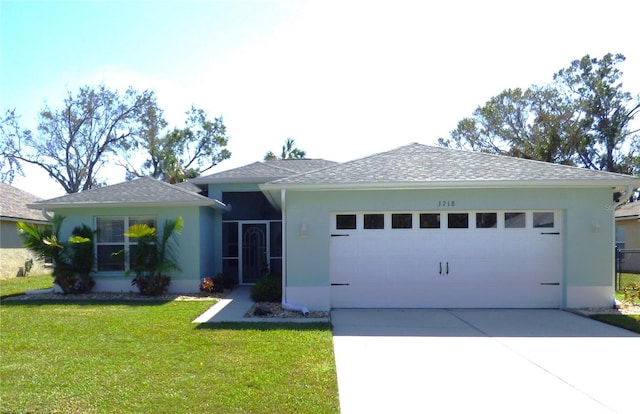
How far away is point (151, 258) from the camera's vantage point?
12438 mm

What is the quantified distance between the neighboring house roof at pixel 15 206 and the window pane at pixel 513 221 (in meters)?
18.6

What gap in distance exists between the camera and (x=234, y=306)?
10680 mm

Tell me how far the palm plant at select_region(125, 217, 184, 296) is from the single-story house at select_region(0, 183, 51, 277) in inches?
266

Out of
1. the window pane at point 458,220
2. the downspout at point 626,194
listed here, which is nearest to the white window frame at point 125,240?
the window pane at point 458,220

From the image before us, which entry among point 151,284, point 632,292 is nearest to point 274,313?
point 151,284

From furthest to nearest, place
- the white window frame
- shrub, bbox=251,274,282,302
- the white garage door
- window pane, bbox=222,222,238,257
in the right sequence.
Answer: window pane, bbox=222,222,238,257 < the white window frame < shrub, bbox=251,274,282,302 < the white garage door

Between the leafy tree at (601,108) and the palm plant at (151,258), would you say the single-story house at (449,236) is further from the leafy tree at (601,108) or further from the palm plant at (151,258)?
the leafy tree at (601,108)

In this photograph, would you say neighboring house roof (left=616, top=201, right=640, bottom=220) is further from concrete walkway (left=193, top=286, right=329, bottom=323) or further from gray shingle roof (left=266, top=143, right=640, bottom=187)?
concrete walkway (left=193, top=286, right=329, bottom=323)

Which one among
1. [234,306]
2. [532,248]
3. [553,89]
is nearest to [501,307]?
[532,248]

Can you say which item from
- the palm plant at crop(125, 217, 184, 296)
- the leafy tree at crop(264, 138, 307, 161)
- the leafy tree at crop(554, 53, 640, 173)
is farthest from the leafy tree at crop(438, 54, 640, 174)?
the palm plant at crop(125, 217, 184, 296)

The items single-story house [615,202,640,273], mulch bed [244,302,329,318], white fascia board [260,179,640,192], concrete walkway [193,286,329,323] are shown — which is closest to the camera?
concrete walkway [193,286,329,323]

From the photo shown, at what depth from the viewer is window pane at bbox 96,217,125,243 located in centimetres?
1331

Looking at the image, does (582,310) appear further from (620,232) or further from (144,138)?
(144,138)

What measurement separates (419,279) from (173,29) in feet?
27.7
